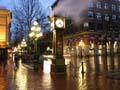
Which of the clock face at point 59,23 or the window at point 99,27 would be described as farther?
the window at point 99,27

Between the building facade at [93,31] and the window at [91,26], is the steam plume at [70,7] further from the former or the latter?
the window at [91,26]

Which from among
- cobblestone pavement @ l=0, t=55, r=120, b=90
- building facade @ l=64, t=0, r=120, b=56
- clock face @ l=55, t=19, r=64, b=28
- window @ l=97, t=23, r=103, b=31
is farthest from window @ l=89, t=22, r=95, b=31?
clock face @ l=55, t=19, r=64, b=28

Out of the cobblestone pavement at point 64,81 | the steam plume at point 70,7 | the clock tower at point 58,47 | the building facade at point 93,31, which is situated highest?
the building facade at point 93,31

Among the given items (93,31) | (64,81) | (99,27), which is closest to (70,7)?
(64,81)

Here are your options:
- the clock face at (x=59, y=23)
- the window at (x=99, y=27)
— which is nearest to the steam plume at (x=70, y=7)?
the clock face at (x=59, y=23)

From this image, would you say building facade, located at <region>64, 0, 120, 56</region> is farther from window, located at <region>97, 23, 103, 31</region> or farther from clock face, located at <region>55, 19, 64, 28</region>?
clock face, located at <region>55, 19, 64, 28</region>

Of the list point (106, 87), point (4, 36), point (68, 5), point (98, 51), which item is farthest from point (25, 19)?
point (106, 87)

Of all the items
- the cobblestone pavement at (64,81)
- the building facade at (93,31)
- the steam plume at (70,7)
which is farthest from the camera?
the building facade at (93,31)

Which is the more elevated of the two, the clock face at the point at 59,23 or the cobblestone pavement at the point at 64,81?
the clock face at the point at 59,23

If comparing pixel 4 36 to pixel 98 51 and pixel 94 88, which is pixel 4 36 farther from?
pixel 94 88

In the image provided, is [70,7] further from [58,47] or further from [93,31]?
[93,31]

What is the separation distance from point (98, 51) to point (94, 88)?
197ft

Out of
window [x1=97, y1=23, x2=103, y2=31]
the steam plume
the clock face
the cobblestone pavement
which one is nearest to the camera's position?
the cobblestone pavement

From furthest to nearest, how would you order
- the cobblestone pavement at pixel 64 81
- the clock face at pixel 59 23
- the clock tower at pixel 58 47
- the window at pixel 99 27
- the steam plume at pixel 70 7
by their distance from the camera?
1. the window at pixel 99 27
2. the clock face at pixel 59 23
3. the clock tower at pixel 58 47
4. the steam plume at pixel 70 7
5. the cobblestone pavement at pixel 64 81
